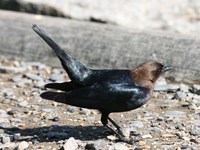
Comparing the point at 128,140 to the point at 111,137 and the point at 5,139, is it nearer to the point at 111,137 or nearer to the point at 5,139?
the point at 111,137

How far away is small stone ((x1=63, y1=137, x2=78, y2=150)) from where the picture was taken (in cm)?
587

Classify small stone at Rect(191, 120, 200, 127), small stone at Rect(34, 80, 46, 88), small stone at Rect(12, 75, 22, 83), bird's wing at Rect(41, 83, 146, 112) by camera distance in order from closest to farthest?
bird's wing at Rect(41, 83, 146, 112) → small stone at Rect(191, 120, 200, 127) → small stone at Rect(34, 80, 46, 88) → small stone at Rect(12, 75, 22, 83)

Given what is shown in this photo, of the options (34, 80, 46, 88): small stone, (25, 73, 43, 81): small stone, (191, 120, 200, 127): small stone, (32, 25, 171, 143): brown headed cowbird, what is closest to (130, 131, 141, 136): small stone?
(32, 25, 171, 143): brown headed cowbird

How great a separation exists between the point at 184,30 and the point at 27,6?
2584 mm

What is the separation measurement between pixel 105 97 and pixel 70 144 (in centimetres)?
54

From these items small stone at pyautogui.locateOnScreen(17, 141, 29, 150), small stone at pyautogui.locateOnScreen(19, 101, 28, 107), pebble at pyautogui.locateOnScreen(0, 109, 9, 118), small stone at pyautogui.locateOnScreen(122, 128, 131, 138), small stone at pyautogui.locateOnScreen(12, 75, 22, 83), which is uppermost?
small stone at pyautogui.locateOnScreen(12, 75, 22, 83)

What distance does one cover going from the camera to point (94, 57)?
348 inches

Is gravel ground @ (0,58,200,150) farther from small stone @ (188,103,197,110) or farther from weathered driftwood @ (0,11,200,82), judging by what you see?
weathered driftwood @ (0,11,200,82)

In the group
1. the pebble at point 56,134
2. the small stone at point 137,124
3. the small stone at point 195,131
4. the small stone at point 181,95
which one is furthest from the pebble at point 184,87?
the pebble at point 56,134

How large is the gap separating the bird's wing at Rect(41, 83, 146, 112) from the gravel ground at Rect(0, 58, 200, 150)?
341mm

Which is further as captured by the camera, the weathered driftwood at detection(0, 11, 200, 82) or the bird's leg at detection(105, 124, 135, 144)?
the weathered driftwood at detection(0, 11, 200, 82)

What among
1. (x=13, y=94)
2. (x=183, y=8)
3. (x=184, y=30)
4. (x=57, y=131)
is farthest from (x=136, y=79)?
(x=183, y=8)

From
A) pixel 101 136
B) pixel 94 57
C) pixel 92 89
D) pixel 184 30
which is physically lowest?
pixel 101 136

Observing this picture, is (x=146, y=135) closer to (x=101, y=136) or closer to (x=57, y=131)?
(x=101, y=136)
